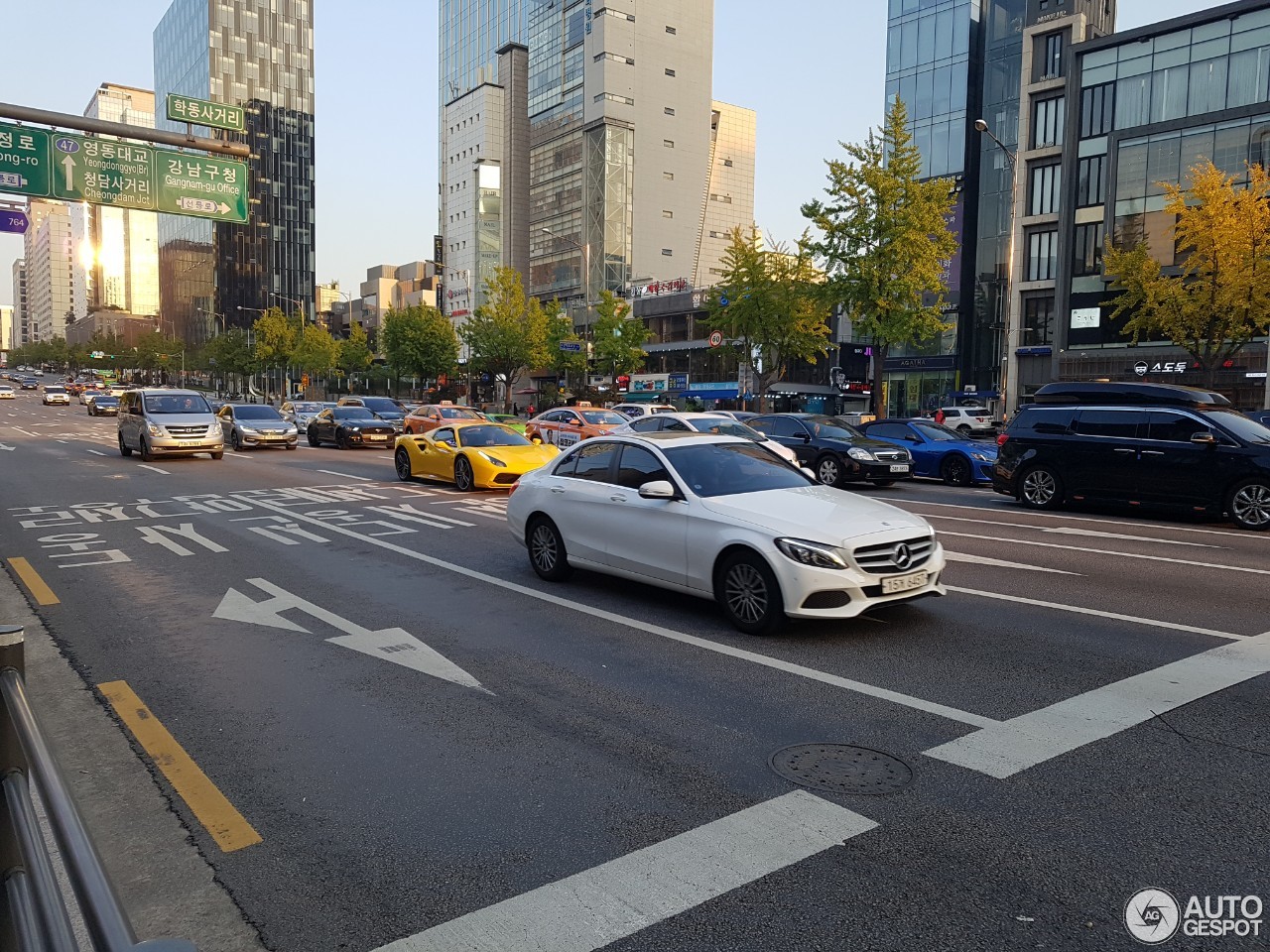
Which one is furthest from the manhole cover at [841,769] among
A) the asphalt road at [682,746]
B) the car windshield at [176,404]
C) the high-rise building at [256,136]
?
the high-rise building at [256,136]

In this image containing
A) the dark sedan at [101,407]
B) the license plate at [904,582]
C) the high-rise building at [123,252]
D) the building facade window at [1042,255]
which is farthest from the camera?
the high-rise building at [123,252]

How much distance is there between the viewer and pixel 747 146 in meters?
111

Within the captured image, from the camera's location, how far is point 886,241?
30625 millimetres

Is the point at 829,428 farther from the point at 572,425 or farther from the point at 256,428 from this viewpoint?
the point at 256,428

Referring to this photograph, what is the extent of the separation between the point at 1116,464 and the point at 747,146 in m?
105

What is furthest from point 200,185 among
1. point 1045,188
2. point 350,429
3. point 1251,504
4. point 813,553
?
point 1045,188

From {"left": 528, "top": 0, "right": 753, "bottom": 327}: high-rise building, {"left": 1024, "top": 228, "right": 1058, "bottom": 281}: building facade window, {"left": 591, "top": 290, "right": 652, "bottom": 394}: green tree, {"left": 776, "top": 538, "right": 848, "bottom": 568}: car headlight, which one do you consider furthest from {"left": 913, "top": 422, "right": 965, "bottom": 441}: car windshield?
{"left": 528, "top": 0, "right": 753, "bottom": 327}: high-rise building

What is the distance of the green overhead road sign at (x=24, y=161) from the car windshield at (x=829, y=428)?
690 inches

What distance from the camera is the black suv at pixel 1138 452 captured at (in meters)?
13.2

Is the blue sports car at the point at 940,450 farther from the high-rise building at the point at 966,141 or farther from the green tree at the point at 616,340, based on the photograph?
the high-rise building at the point at 966,141

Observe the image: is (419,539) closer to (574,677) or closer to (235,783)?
(574,677)

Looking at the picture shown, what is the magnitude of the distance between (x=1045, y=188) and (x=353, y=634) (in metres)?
61.6

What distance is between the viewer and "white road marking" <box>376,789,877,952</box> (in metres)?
3.09

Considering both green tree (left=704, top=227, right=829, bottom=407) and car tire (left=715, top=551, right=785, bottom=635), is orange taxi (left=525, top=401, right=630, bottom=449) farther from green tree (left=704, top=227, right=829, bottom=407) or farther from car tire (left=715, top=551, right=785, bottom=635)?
car tire (left=715, top=551, right=785, bottom=635)
